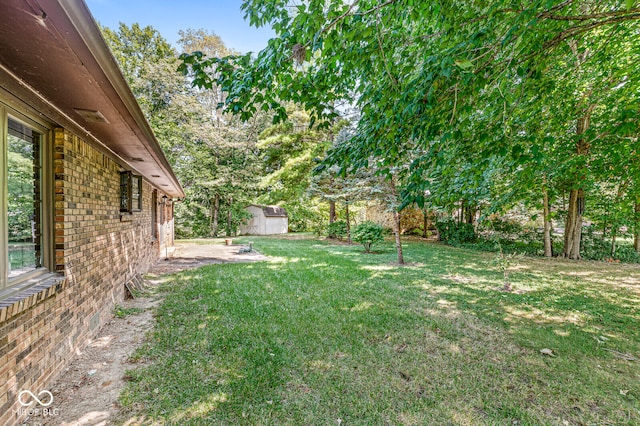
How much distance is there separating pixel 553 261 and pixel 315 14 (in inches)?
465

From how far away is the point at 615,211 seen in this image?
9.44 m

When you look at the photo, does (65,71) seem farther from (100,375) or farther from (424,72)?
(424,72)

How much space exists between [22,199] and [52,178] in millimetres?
439

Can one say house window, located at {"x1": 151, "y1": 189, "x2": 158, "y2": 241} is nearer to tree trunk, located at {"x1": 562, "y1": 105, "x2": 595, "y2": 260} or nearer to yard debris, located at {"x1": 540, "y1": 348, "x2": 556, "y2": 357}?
yard debris, located at {"x1": 540, "y1": 348, "x2": 556, "y2": 357}

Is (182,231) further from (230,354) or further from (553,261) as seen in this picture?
(553,261)

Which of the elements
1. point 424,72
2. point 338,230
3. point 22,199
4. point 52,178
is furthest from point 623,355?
point 338,230

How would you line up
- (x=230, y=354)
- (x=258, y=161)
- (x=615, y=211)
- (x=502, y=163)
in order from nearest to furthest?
(x=230, y=354) < (x=502, y=163) < (x=615, y=211) < (x=258, y=161)

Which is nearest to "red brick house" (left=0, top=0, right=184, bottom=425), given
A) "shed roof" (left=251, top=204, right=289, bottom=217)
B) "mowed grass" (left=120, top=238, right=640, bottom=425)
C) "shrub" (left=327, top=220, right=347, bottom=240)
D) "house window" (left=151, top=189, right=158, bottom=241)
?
"mowed grass" (left=120, top=238, right=640, bottom=425)

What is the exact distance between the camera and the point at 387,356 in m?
3.09

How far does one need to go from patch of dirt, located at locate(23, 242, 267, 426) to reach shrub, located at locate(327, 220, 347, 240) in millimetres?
11947

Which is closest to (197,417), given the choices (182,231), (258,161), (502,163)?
(502,163)

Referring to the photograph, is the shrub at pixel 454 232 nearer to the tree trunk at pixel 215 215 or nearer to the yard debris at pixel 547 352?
the yard debris at pixel 547 352

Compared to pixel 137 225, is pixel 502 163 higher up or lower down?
higher up

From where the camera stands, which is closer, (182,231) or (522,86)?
(522,86)
